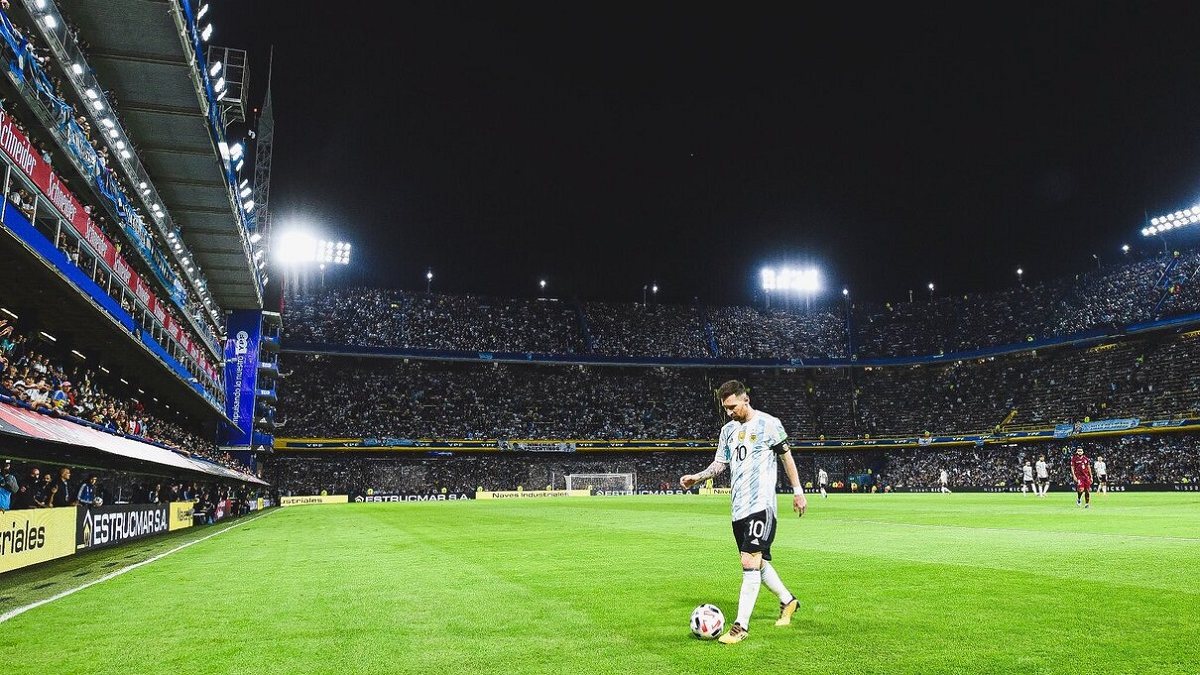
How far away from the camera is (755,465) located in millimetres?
6367

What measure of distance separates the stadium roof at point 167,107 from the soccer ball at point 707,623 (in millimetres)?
21066

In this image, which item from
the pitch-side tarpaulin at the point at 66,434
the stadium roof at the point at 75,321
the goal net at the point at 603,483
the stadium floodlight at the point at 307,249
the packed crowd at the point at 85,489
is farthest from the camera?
the goal net at the point at 603,483

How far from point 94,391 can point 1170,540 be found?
2965 cm

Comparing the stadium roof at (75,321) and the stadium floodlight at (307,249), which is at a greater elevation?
the stadium floodlight at (307,249)

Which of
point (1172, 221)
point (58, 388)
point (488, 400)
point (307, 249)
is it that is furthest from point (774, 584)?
point (1172, 221)

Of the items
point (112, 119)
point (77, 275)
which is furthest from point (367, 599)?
point (112, 119)

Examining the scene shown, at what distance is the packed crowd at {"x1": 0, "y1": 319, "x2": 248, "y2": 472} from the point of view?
1588 cm

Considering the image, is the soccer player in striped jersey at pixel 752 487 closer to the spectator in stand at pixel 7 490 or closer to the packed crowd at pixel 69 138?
the spectator in stand at pixel 7 490

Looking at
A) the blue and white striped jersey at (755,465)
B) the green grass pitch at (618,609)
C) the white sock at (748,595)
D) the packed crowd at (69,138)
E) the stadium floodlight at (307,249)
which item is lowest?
the green grass pitch at (618,609)

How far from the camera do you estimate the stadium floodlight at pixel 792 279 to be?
77.8 meters

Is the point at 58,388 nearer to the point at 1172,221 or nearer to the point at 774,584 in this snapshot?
the point at 774,584

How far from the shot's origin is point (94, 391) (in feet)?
83.2

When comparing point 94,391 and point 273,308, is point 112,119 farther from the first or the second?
point 273,308

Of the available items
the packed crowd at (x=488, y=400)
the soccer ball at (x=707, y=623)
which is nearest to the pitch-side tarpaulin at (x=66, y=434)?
the soccer ball at (x=707, y=623)
